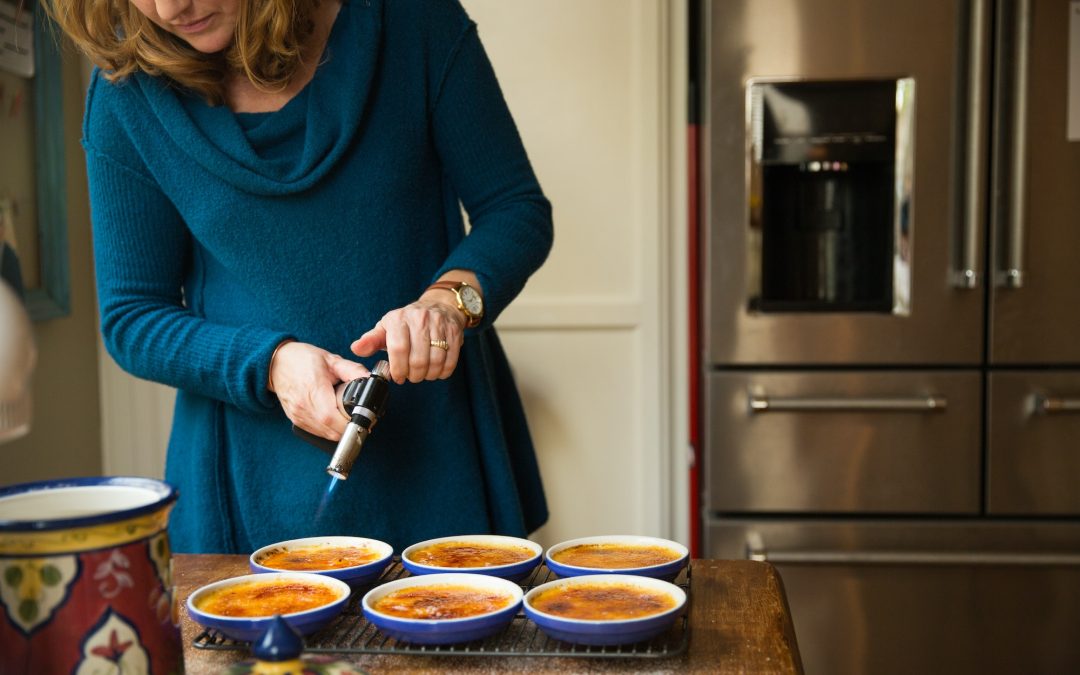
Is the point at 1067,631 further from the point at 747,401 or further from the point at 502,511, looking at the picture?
the point at 502,511

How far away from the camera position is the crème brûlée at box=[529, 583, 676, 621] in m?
0.84

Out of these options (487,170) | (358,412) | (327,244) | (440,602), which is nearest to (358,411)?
(358,412)

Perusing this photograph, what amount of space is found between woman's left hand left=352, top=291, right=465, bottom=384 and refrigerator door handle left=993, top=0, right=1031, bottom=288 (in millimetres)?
1410

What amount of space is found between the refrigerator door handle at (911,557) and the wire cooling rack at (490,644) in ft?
4.54

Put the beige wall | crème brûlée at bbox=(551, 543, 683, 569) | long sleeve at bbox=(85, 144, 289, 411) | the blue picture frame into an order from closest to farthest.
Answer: crème brûlée at bbox=(551, 543, 683, 569)
long sleeve at bbox=(85, 144, 289, 411)
the blue picture frame
the beige wall

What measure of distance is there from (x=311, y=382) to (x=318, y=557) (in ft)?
0.61

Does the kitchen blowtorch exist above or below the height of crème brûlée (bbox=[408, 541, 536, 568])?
above

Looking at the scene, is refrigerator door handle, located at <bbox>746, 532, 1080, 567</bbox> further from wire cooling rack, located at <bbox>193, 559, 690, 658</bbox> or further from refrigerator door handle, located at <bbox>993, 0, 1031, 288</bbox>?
wire cooling rack, located at <bbox>193, 559, 690, 658</bbox>

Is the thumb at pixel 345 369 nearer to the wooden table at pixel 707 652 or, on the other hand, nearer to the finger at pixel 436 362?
the finger at pixel 436 362

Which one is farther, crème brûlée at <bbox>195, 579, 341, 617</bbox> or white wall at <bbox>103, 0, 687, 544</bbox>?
white wall at <bbox>103, 0, 687, 544</bbox>

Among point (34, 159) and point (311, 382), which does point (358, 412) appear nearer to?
point (311, 382)

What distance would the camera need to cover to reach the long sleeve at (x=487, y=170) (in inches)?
51.1

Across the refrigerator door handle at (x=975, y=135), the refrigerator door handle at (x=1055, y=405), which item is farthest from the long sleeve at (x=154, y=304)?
the refrigerator door handle at (x=1055, y=405)

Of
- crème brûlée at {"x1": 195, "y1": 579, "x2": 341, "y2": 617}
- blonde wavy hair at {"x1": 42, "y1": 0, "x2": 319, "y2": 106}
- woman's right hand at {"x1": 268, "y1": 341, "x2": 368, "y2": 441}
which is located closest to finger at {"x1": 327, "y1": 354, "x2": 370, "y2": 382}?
woman's right hand at {"x1": 268, "y1": 341, "x2": 368, "y2": 441}
